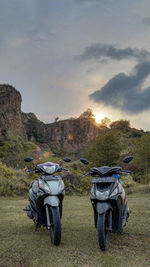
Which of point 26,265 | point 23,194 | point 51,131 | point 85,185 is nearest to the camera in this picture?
point 26,265

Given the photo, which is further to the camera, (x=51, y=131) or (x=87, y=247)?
(x=51, y=131)

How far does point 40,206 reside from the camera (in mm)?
3443

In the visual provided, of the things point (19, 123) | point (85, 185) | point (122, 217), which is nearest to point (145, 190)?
point (85, 185)

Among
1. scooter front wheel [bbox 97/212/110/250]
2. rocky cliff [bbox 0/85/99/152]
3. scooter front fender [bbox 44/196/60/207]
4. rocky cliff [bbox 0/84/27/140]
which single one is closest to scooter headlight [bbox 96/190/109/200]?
scooter front wheel [bbox 97/212/110/250]

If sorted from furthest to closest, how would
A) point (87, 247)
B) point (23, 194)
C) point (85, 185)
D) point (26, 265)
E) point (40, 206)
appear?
point (85, 185) < point (23, 194) < point (40, 206) < point (87, 247) < point (26, 265)

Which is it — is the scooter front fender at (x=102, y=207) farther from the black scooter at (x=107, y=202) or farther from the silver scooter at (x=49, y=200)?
the silver scooter at (x=49, y=200)

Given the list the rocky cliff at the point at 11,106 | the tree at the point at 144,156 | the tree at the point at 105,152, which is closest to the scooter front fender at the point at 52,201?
the tree at the point at 105,152

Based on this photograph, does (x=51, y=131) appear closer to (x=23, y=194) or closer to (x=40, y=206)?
(x=23, y=194)

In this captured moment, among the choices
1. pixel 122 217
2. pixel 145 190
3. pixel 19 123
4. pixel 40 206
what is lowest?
pixel 145 190

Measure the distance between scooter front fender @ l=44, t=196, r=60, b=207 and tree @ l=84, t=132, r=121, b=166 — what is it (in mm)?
19524

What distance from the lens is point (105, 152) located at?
2316 centimetres

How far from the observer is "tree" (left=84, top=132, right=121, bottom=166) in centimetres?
2275

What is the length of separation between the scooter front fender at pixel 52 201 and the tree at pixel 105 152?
1952 centimetres

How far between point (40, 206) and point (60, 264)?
38.9 inches
